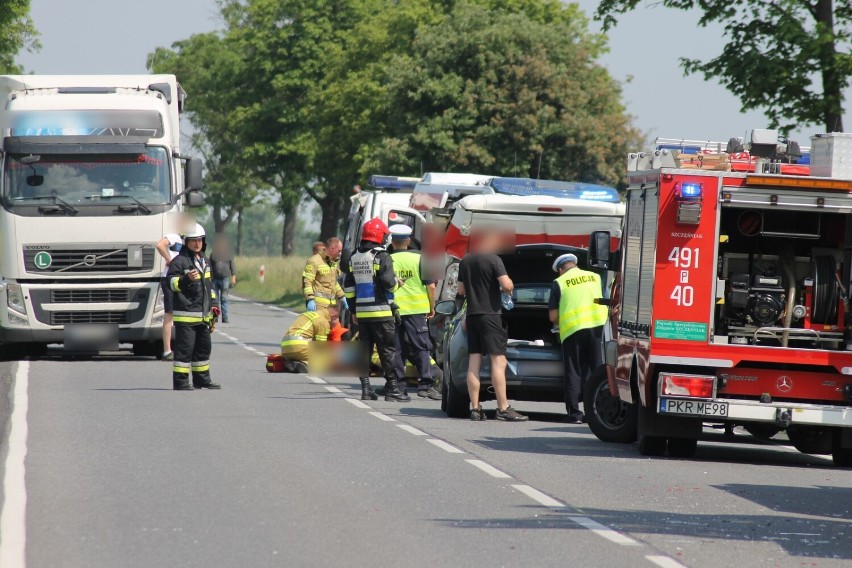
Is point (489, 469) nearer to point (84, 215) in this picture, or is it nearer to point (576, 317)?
point (576, 317)

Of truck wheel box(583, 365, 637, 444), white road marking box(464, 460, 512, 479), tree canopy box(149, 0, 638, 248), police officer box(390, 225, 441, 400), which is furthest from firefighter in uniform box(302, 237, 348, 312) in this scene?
tree canopy box(149, 0, 638, 248)

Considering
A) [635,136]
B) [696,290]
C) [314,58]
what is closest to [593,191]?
[696,290]

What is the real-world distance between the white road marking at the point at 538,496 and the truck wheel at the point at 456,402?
5.06 meters

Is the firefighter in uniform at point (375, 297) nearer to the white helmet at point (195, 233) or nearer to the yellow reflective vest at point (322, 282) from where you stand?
the white helmet at point (195, 233)

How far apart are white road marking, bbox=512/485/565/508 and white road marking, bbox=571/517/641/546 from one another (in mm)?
566

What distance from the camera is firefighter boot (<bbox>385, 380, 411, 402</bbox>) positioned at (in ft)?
56.7

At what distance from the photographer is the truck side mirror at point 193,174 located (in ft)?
71.2

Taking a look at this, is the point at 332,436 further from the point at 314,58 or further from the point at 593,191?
the point at 314,58

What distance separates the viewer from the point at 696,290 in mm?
12484

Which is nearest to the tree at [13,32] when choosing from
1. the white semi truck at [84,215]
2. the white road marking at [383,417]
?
the white semi truck at [84,215]

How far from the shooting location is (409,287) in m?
17.4

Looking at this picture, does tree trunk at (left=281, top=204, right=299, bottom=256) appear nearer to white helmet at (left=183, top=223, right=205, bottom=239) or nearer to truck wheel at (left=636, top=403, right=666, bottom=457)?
white helmet at (left=183, top=223, right=205, bottom=239)

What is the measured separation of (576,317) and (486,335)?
0.88 meters

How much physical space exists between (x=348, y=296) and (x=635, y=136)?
113 feet
